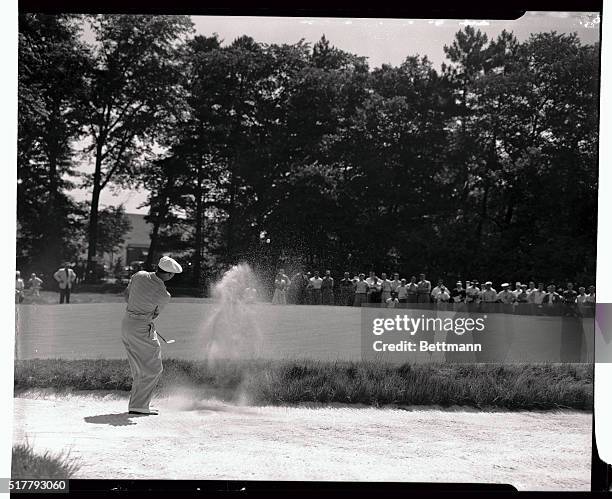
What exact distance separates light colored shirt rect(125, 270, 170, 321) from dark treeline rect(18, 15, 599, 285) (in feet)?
0.66

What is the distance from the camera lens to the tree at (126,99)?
4.12 m

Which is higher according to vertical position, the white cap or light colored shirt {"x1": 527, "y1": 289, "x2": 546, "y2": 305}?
the white cap

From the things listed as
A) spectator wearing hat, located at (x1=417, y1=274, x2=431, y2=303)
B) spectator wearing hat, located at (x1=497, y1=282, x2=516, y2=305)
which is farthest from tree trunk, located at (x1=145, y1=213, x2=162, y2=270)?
spectator wearing hat, located at (x1=497, y1=282, x2=516, y2=305)

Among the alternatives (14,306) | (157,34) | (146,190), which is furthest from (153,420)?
(157,34)

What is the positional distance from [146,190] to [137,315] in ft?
2.65

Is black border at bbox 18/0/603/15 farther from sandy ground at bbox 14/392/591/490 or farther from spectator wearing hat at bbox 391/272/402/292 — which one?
sandy ground at bbox 14/392/591/490

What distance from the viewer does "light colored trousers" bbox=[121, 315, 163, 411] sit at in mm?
4336

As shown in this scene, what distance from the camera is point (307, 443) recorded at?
4.10 metres

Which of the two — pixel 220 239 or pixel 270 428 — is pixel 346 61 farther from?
pixel 270 428

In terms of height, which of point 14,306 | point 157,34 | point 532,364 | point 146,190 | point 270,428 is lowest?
point 270,428

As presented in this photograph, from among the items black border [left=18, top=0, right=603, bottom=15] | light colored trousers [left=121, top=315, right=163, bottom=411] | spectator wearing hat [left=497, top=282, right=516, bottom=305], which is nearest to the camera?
black border [left=18, top=0, right=603, bottom=15]

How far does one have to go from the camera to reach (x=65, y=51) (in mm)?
4066

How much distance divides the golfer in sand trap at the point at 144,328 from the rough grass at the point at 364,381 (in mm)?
84

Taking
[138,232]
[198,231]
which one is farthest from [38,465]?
[198,231]
